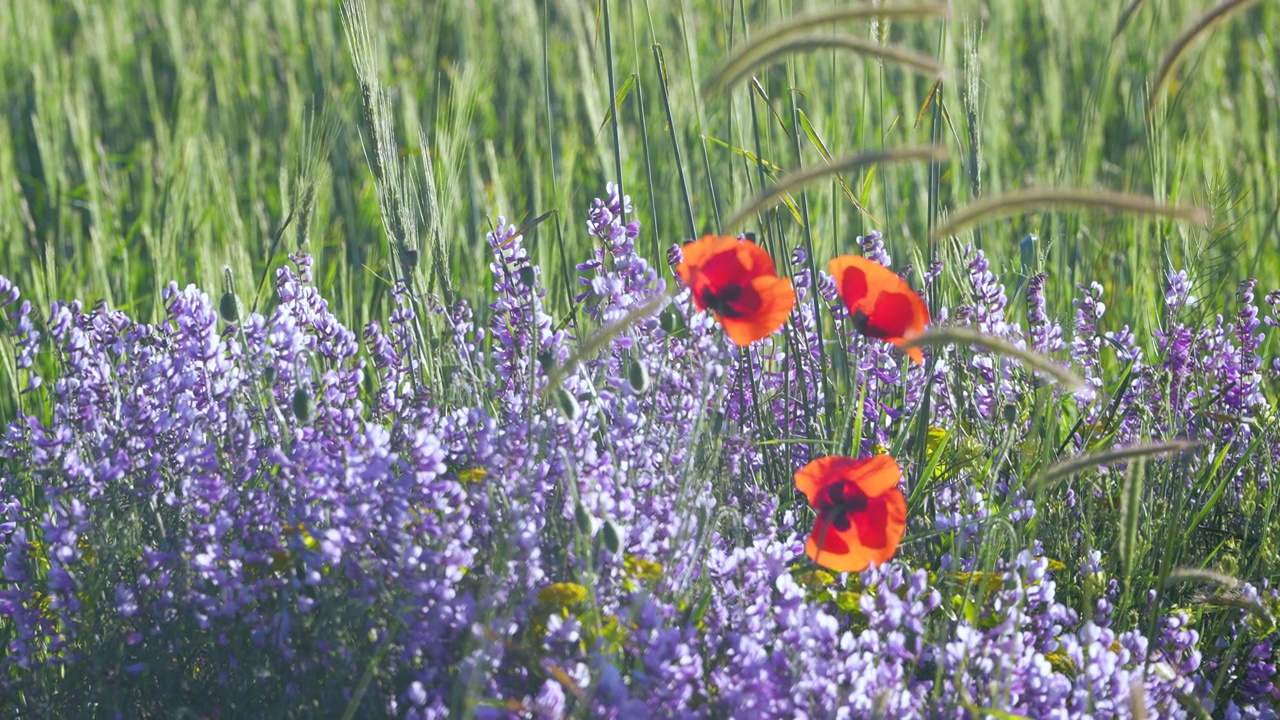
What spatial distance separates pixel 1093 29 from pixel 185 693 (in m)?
3.68

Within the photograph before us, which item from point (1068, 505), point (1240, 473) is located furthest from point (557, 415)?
point (1240, 473)

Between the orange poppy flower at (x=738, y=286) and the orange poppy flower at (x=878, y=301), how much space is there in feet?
0.37

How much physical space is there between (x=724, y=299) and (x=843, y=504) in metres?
0.25

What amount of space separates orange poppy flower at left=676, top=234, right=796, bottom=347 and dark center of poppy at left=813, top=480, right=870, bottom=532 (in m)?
0.18

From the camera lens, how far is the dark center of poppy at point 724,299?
54.6 inches

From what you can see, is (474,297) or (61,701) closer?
(61,701)

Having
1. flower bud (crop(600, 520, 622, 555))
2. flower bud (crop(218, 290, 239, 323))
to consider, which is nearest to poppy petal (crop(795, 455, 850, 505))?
flower bud (crop(600, 520, 622, 555))

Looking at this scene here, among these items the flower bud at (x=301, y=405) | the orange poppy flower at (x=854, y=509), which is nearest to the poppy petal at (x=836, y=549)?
the orange poppy flower at (x=854, y=509)

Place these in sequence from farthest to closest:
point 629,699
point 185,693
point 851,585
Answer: point 851,585 → point 185,693 → point 629,699

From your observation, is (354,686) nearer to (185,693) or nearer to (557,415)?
(185,693)

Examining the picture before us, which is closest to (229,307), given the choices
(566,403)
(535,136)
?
(566,403)

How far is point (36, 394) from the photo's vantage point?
88.2 inches

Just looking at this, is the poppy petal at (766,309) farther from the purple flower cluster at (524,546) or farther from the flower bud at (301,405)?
the flower bud at (301,405)

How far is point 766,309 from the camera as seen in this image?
55.5 inches
